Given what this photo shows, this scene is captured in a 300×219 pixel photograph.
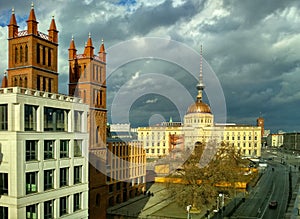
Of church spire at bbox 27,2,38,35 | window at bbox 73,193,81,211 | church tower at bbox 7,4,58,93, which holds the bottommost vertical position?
window at bbox 73,193,81,211

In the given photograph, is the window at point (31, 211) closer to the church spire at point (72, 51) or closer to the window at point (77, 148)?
the window at point (77, 148)

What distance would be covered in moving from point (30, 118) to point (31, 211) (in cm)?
756

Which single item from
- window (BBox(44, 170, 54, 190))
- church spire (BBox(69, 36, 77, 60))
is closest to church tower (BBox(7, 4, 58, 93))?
window (BBox(44, 170, 54, 190))

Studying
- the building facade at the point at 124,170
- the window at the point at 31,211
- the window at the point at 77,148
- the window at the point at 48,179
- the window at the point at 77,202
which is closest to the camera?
the window at the point at 31,211

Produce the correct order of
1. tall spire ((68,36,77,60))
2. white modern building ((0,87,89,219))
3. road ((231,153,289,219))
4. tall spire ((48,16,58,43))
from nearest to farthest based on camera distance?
white modern building ((0,87,89,219)), tall spire ((48,16,58,43)), tall spire ((68,36,77,60)), road ((231,153,289,219))

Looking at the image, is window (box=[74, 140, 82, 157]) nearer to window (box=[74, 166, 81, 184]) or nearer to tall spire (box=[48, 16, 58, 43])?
window (box=[74, 166, 81, 184])

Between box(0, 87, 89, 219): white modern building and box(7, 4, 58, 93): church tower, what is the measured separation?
243 inches

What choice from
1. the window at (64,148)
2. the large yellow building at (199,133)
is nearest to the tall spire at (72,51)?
the window at (64,148)

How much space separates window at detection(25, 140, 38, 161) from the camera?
26.9m

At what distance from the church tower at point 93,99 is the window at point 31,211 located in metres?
20.7

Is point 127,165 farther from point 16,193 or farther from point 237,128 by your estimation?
point 237,128

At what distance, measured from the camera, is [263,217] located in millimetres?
55969

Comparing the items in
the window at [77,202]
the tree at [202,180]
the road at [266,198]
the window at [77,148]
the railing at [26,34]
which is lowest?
the road at [266,198]

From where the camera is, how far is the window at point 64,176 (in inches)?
1208
